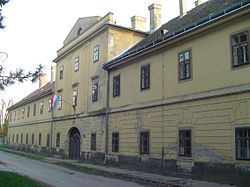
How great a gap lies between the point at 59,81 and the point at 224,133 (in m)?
23.0

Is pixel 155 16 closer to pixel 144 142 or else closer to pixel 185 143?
pixel 144 142

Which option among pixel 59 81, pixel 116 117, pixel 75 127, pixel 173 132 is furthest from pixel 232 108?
pixel 59 81

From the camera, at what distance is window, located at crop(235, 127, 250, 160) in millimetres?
13438

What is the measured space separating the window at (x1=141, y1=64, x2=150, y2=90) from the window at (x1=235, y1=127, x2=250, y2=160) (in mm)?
7099

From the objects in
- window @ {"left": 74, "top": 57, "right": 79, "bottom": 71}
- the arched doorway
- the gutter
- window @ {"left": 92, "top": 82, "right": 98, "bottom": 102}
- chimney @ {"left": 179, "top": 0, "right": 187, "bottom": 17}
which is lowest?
the arched doorway

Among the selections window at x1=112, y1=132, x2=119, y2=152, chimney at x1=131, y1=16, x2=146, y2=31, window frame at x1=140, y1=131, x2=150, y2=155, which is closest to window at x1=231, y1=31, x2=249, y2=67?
window frame at x1=140, y1=131, x2=150, y2=155

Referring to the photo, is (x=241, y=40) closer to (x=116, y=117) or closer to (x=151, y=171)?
(x=151, y=171)

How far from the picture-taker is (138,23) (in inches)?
1124

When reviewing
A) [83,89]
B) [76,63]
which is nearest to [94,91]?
[83,89]

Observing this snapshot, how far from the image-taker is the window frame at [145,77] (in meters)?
20.2

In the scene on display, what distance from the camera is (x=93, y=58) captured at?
1089 inches

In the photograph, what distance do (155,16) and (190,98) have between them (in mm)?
12728

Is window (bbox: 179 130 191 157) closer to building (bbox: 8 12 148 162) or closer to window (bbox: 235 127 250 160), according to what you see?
window (bbox: 235 127 250 160)

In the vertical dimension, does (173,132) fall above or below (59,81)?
below
